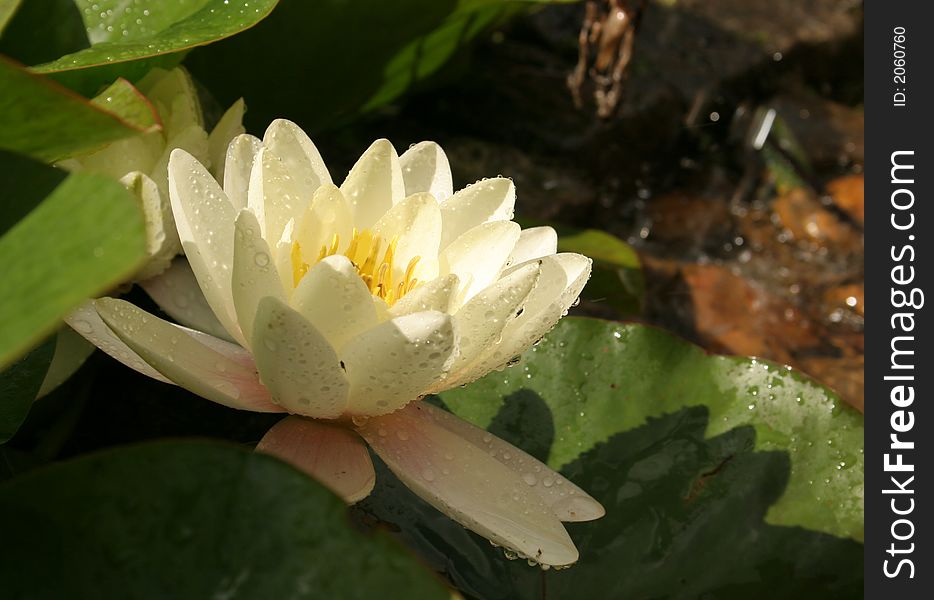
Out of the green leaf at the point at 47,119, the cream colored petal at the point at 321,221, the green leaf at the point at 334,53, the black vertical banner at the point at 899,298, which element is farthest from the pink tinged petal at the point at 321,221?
the black vertical banner at the point at 899,298

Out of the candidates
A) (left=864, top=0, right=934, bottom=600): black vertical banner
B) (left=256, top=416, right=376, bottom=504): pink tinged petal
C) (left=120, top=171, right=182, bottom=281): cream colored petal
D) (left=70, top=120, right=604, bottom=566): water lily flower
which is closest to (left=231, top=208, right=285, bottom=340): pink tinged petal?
(left=70, top=120, right=604, bottom=566): water lily flower

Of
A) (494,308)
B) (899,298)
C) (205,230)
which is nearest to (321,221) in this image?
(205,230)

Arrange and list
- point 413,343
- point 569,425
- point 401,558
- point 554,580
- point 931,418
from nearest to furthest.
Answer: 1. point 401,558
2. point 413,343
3. point 554,580
4. point 569,425
5. point 931,418

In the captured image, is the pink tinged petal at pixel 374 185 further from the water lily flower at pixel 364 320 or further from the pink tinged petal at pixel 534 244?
the pink tinged petal at pixel 534 244

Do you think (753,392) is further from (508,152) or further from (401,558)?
(508,152)

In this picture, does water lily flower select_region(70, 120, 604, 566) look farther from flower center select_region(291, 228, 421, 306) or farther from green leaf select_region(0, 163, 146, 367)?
green leaf select_region(0, 163, 146, 367)

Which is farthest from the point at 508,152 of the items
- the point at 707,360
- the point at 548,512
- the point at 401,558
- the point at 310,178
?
the point at 401,558

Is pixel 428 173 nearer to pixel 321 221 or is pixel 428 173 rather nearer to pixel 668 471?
pixel 321 221
